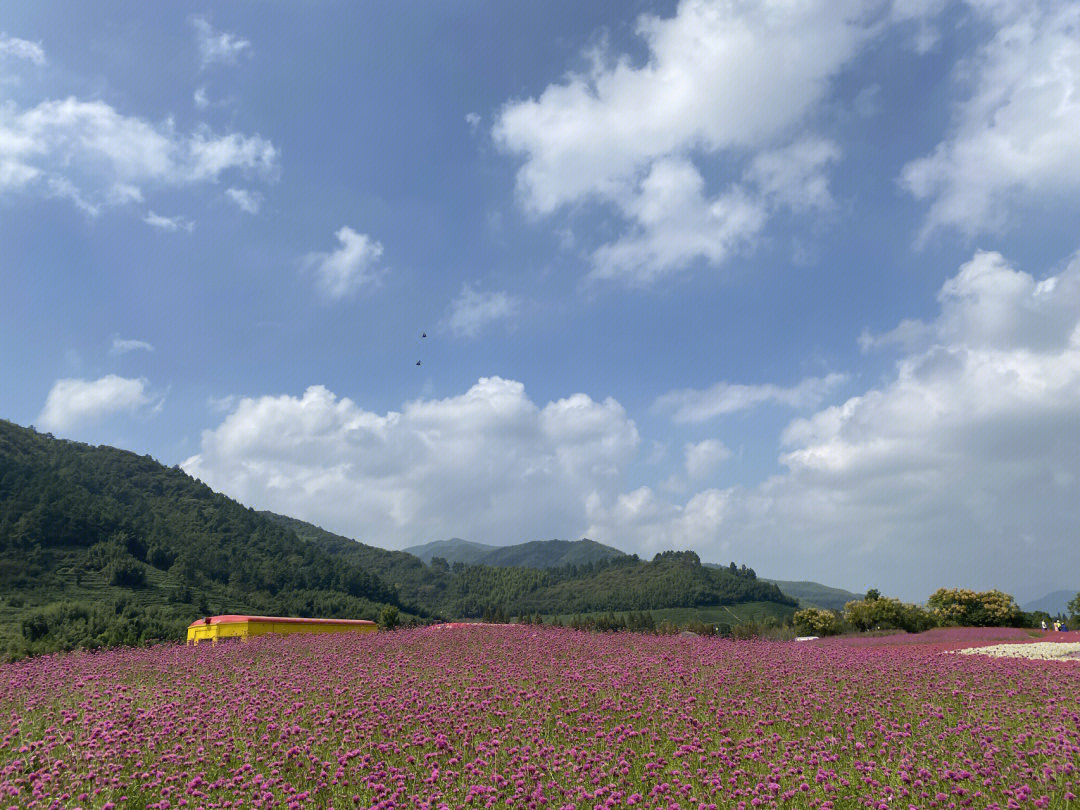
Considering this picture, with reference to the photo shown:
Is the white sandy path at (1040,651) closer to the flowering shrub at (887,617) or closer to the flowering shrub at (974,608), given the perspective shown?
the flowering shrub at (887,617)

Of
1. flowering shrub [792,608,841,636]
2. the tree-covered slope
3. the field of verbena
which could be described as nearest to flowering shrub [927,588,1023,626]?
flowering shrub [792,608,841,636]

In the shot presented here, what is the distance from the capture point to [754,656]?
49.4 ft

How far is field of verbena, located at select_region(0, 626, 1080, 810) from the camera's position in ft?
21.3

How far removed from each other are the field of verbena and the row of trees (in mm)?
33709

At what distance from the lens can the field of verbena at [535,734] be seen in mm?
6500

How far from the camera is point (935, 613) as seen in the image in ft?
161

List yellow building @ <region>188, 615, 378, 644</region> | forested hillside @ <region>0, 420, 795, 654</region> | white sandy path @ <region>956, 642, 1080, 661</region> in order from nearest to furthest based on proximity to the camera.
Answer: white sandy path @ <region>956, 642, 1080, 661</region>, yellow building @ <region>188, 615, 378, 644</region>, forested hillside @ <region>0, 420, 795, 654</region>

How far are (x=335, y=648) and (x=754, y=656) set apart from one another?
9523mm

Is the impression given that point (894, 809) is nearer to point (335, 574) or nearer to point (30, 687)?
point (30, 687)

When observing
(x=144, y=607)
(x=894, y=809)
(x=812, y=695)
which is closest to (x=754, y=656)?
(x=812, y=695)

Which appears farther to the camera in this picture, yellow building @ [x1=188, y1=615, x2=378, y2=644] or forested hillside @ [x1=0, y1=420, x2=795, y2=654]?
forested hillside @ [x1=0, y1=420, x2=795, y2=654]

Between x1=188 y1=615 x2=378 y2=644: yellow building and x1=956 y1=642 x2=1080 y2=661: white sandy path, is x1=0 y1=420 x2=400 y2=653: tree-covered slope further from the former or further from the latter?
x1=956 y1=642 x2=1080 y2=661: white sandy path

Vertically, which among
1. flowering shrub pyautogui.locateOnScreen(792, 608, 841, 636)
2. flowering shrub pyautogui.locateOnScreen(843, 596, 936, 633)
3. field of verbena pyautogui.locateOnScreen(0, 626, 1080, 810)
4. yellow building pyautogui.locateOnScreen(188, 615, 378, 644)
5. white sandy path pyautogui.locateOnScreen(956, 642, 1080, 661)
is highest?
→ field of verbena pyautogui.locateOnScreen(0, 626, 1080, 810)

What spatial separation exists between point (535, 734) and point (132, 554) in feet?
408
